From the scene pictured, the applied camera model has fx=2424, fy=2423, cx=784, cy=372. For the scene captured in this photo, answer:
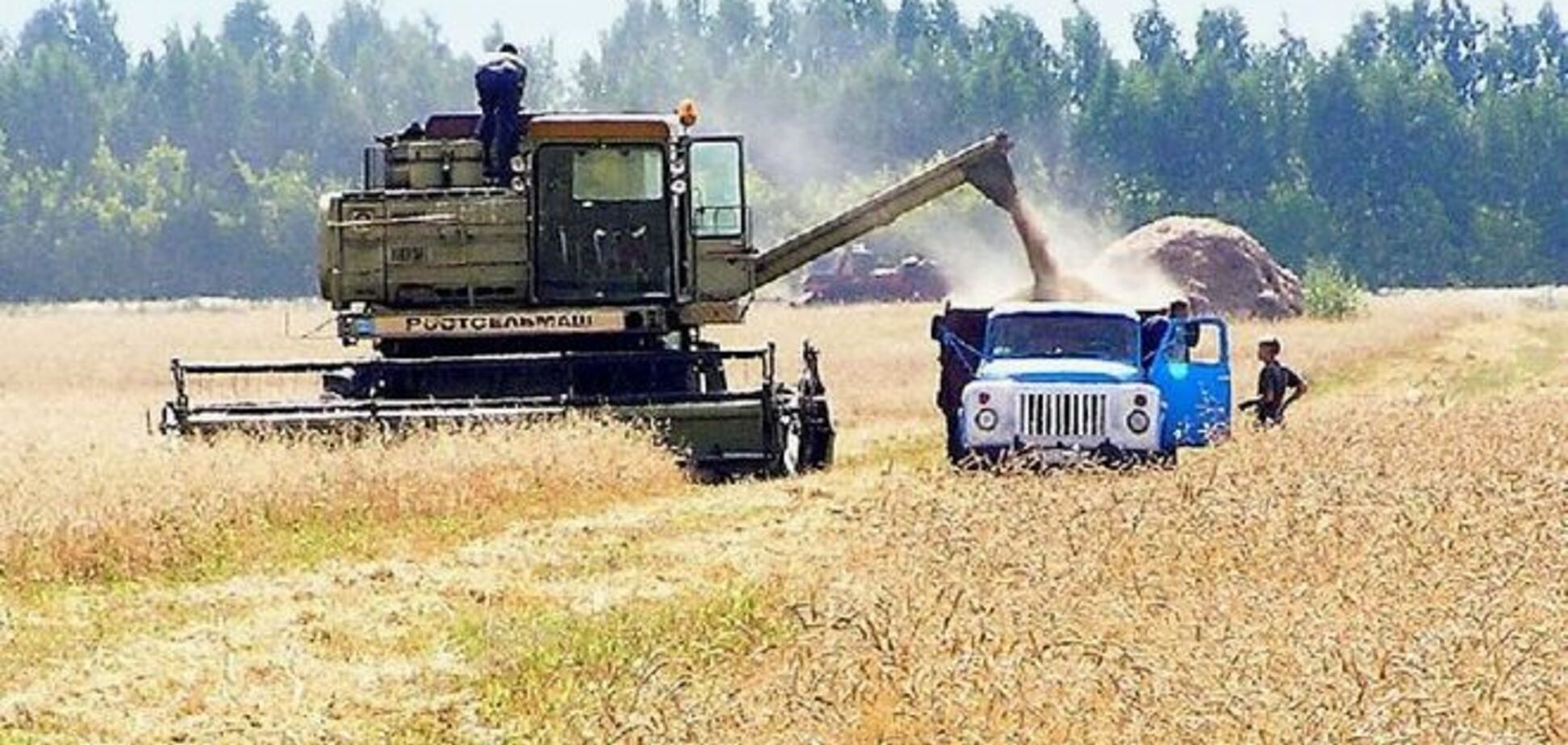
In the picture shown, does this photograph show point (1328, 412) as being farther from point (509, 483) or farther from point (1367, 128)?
point (1367, 128)

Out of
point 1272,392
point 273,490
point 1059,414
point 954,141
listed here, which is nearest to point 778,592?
point 273,490

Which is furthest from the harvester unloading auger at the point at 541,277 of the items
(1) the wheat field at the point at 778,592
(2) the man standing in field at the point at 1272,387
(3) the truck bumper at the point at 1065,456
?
(2) the man standing in field at the point at 1272,387

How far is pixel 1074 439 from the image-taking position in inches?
854

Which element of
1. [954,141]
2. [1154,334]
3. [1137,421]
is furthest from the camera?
[954,141]

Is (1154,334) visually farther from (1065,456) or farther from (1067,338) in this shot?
(1065,456)

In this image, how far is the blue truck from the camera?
21562mm

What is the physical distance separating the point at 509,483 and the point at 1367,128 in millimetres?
115836

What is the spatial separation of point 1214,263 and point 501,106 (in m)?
36.9

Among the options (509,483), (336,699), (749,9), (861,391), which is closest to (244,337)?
(861,391)

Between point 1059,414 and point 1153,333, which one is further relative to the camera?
point 1153,333

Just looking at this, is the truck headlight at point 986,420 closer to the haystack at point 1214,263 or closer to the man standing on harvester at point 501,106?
the man standing on harvester at point 501,106

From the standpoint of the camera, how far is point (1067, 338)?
2306 centimetres

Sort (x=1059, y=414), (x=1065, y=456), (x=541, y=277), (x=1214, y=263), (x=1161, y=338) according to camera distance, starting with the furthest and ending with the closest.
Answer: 1. (x=1214, y=263)
2. (x=1161, y=338)
3. (x=541, y=277)
4. (x=1059, y=414)
5. (x=1065, y=456)

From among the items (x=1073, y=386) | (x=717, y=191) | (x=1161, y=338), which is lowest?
(x=1073, y=386)
